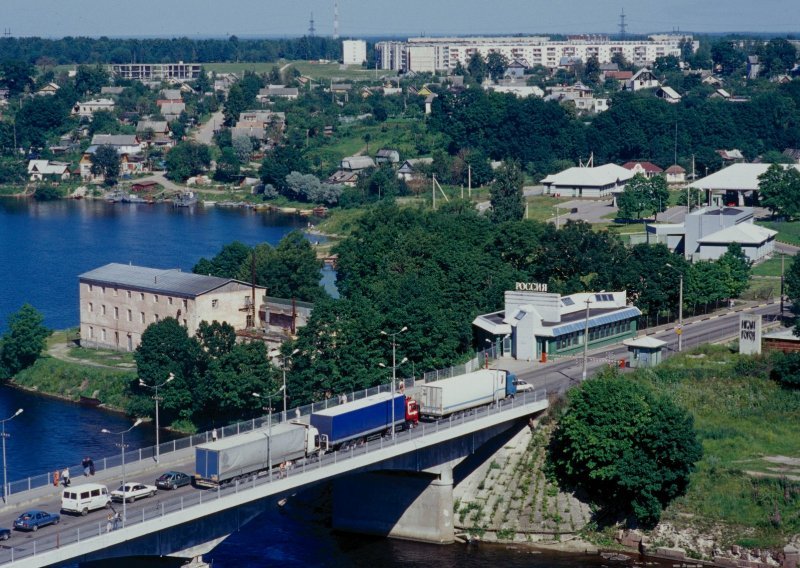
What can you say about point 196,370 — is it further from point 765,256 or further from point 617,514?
point 765,256

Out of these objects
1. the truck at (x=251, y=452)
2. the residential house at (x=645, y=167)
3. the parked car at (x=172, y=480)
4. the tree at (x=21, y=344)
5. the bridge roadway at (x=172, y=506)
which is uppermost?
the residential house at (x=645, y=167)

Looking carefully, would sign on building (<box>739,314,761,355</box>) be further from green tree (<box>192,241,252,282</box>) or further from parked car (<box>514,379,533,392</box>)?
green tree (<box>192,241,252,282</box>)

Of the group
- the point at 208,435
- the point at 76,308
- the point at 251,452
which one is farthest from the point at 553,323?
the point at 76,308

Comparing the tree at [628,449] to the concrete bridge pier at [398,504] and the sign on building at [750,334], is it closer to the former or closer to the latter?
the concrete bridge pier at [398,504]

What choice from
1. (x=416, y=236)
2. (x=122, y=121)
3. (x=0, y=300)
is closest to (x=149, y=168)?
(x=122, y=121)

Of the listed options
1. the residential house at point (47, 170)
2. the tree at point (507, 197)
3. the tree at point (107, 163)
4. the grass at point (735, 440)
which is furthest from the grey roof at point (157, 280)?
the residential house at point (47, 170)

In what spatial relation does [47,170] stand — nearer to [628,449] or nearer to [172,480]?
[628,449]

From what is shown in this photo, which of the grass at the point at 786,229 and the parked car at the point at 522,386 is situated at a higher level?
the grass at the point at 786,229
